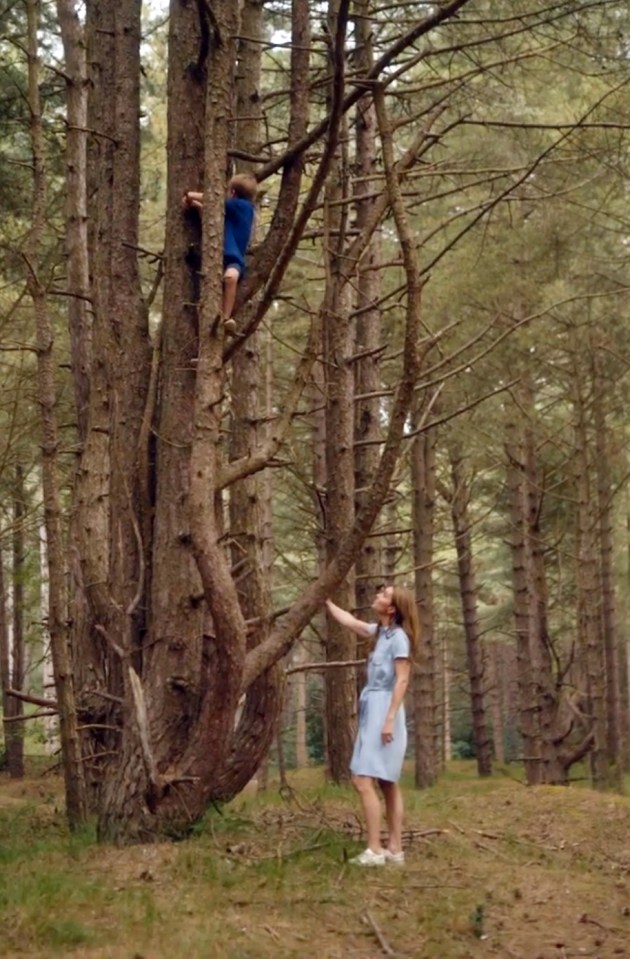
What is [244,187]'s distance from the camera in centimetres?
731

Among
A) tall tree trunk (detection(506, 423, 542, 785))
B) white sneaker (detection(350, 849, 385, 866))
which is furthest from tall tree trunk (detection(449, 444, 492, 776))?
white sneaker (detection(350, 849, 385, 866))

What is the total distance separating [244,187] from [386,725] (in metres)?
3.39

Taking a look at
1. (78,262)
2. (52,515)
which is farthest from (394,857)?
(78,262)

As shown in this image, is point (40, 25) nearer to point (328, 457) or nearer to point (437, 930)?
point (328, 457)

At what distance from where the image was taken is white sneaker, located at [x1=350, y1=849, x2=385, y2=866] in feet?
21.5

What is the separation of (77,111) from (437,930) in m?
8.35

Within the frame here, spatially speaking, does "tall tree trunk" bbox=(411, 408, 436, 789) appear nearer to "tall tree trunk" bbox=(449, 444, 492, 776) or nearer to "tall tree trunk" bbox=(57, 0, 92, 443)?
"tall tree trunk" bbox=(449, 444, 492, 776)

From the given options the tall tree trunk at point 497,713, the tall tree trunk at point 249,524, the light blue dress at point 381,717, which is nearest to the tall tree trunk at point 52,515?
the tall tree trunk at point 249,524

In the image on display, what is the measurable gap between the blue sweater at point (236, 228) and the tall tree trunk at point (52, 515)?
3.97ft

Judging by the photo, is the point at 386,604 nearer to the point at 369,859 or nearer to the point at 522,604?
the point at 369,859

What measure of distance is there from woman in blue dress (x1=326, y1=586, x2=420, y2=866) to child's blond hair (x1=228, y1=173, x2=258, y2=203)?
259cm

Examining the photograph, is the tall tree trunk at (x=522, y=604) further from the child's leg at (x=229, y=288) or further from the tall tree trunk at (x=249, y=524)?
the child's leg at (x=229, y=288)

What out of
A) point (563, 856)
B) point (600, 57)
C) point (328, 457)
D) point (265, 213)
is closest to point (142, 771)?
point (563, 856)

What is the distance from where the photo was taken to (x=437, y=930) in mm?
5672
